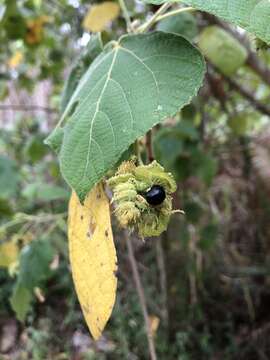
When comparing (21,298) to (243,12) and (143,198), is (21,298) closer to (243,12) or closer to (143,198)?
(143,198)

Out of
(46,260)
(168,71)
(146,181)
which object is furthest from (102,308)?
(46,260)

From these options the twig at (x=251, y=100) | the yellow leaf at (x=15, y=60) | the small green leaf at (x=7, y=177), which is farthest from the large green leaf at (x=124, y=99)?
the yellow leaf at (x=15, y=60)

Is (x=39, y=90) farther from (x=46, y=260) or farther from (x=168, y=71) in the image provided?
(x=168, y=71)

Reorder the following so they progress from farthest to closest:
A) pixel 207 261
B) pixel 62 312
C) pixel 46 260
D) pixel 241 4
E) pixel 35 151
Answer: pixel 62 312, pixel 207 261, pixel 35 151, pixel 46 260, pixel 241 4

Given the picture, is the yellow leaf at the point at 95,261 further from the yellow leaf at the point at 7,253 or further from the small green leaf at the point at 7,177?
the small green leaf at the point at 7,177

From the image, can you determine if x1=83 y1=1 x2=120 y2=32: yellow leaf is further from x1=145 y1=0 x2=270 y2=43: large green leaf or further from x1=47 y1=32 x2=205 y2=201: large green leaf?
x1=145 y1=0 x2=270 y2=43: large green leaf

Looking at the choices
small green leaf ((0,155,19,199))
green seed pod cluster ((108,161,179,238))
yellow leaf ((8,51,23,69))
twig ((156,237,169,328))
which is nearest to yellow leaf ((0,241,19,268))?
small green leaf ((0,155,19,199))

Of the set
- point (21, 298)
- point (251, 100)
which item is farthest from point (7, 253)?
point (251, 100)
